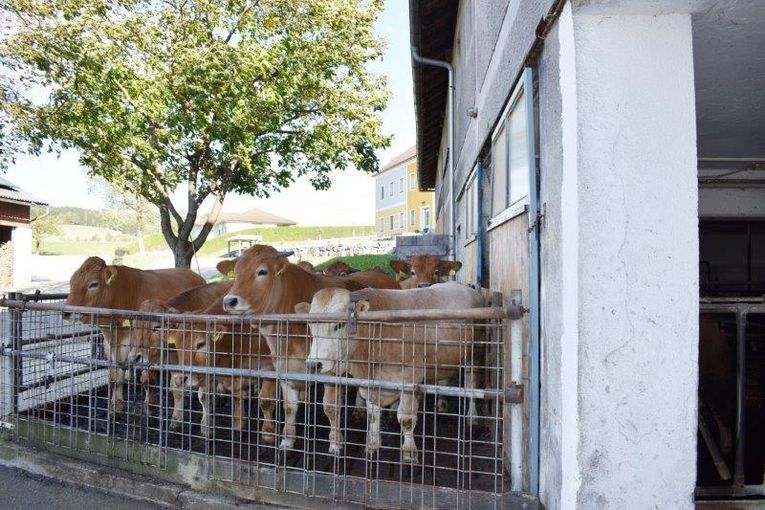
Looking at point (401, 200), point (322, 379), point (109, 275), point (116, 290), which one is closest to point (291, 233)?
point (401, 200)

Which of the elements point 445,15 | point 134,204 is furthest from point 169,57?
point 134,204

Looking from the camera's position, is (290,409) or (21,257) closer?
(290,409)

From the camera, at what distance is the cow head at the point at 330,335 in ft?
13.2

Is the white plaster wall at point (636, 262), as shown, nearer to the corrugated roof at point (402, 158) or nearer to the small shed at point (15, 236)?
the small shed at point (15, 236)

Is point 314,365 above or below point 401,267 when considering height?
below

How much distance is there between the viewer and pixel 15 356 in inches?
203

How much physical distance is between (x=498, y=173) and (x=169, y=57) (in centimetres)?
846

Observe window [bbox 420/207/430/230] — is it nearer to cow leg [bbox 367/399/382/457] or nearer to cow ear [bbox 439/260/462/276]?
cow ear [bbox 439/260/462/276]

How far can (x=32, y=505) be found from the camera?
417 cm

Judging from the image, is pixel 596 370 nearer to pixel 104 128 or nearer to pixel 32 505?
pixel 32 505

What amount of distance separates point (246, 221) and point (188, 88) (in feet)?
295

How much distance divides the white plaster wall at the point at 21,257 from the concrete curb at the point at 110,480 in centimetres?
2317

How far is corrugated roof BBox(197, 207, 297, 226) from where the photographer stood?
97.4 metres

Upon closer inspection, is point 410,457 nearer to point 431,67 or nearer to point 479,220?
point 479,220
